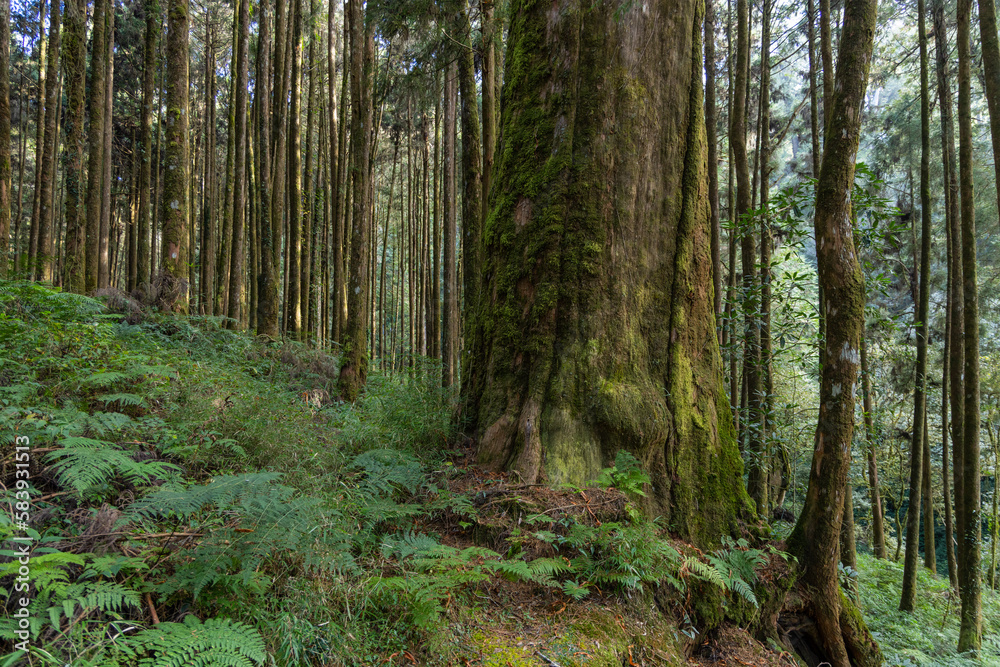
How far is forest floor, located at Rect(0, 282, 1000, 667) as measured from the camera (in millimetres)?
2023

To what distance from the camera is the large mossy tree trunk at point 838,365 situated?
354 centimetres

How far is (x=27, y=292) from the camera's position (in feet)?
16.6

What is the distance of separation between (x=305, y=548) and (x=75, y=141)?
993 cm

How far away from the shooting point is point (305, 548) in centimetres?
235

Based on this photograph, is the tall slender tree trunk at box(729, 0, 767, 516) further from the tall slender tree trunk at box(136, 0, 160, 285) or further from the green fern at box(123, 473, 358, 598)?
the tall slender tree trunk at box(136, 0, 160, 285)

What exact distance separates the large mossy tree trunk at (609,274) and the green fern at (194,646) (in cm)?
200

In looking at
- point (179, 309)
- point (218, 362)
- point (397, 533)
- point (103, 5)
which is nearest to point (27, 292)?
point (218, 362)

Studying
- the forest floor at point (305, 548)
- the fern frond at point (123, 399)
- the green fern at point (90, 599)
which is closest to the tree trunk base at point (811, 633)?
the forest floor at point (305, 548)

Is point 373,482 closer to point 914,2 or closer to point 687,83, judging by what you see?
point 687,83

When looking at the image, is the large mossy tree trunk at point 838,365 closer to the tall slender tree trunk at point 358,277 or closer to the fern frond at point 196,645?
the fern frond at point 196,645

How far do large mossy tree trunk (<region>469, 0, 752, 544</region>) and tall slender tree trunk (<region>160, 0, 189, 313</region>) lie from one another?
17.5 feet

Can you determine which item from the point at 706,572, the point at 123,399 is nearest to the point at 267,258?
the point at 123,399

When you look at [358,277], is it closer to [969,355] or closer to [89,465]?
[89,465]

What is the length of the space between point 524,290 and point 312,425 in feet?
7.93
